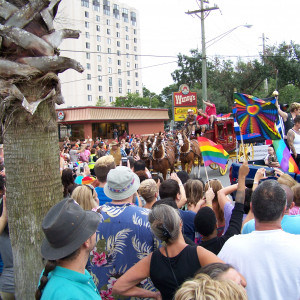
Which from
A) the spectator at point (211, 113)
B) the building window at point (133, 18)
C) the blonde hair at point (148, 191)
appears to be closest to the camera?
the blonde hair at point (148, 191)

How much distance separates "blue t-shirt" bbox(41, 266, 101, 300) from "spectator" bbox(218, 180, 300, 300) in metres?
0.97

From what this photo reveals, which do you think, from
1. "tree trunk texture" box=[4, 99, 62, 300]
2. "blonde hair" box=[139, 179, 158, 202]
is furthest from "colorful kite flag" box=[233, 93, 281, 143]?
"tree trunk texture" box=[4, 99, 62, 300]

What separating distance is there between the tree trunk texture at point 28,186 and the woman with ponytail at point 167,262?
3.40 ft

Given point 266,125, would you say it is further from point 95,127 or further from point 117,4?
point 117,4

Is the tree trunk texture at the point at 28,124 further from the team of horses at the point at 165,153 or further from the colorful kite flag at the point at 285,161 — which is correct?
the team of horses at the point at 165,153

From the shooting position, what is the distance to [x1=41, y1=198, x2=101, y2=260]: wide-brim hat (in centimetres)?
198

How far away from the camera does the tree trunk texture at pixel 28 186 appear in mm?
2930

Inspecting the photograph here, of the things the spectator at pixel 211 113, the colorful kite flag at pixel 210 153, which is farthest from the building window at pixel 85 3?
the colorful kite flag at pixel 210 153

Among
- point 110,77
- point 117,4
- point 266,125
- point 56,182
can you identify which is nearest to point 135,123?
point 266,125

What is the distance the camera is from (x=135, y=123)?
126 feet

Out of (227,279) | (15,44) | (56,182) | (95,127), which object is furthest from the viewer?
(95,127)

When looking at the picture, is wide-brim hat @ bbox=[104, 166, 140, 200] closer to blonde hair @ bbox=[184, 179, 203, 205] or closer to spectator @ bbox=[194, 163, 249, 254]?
spectator @ bbox=[194, 163, 249, 254]

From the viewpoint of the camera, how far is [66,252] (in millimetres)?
1962

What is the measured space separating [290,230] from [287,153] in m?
3.39
